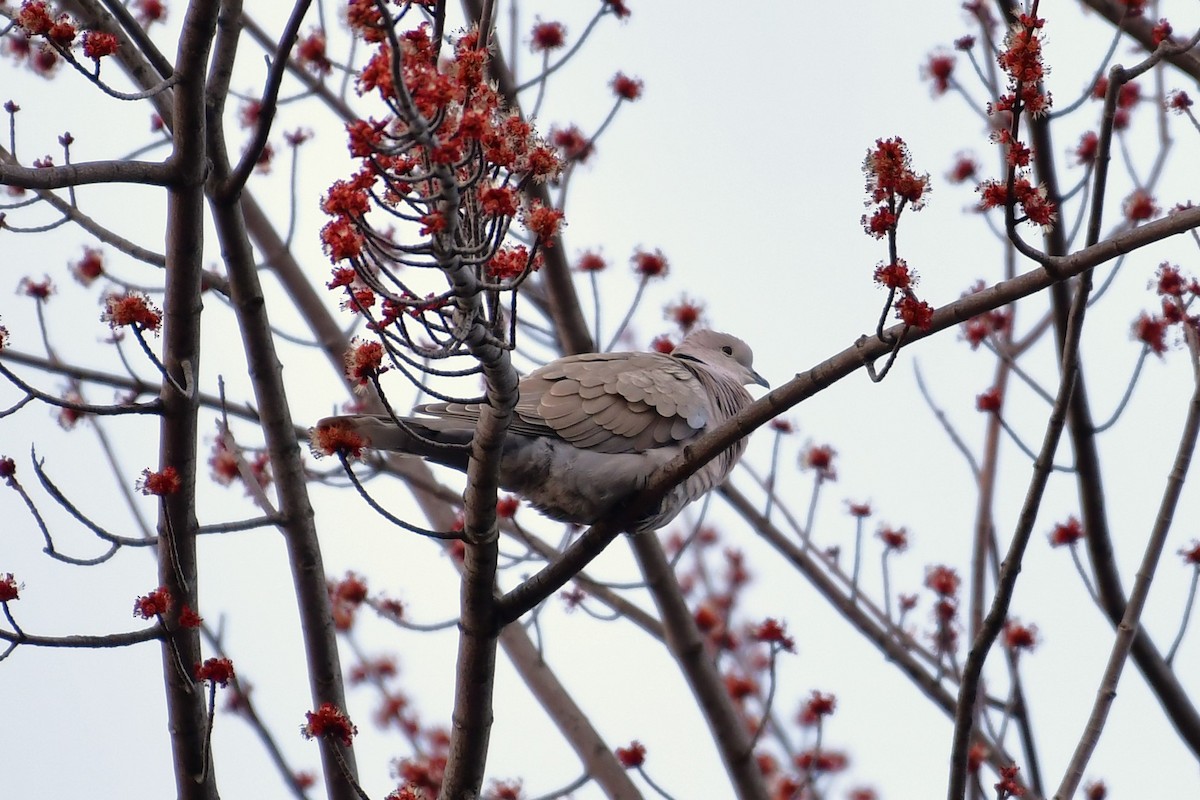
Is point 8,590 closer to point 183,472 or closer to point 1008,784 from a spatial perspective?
point 183,472

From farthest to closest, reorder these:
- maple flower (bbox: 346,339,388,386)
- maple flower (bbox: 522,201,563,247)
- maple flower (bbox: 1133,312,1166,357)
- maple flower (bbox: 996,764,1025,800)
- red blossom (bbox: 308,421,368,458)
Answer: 1. maple flower (bbox: 1133,312,1166,357)
2. maple flower (bbox: 996,764,1025,800)
3. red blossom (bbox: 308,421,368,458)
4. maple flower (bbox: 346,339,388,386)
5. maple flower (bbox: 522,201,563,247)

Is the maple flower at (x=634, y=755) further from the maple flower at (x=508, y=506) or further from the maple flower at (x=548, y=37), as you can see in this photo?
the maple flower at (x=548, y=37)

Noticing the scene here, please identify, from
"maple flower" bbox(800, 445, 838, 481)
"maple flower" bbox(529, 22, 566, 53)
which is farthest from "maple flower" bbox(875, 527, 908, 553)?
"maple flower" bbox(529, 22, 566, 53)

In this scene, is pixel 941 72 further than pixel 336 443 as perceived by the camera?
Yes

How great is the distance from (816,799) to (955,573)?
116 centimetres

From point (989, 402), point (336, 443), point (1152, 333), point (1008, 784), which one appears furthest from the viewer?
point (989, 402)

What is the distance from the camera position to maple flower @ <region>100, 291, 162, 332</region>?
9.59 ft

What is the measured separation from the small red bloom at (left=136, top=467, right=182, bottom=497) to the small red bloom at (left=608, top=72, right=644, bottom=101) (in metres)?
2.83

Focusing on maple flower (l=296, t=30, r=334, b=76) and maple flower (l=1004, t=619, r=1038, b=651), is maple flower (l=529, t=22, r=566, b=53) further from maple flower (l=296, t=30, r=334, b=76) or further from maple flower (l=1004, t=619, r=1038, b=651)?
maple flower (l=1004, t=619, r=1038, b=651)

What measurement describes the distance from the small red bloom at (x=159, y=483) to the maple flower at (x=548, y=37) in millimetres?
2620

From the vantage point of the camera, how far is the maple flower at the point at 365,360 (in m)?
2.66

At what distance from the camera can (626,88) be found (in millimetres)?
5531

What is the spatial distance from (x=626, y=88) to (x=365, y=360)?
10.4ft

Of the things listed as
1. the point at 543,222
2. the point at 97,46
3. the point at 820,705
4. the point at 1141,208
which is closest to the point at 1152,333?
the point at 1141,208
